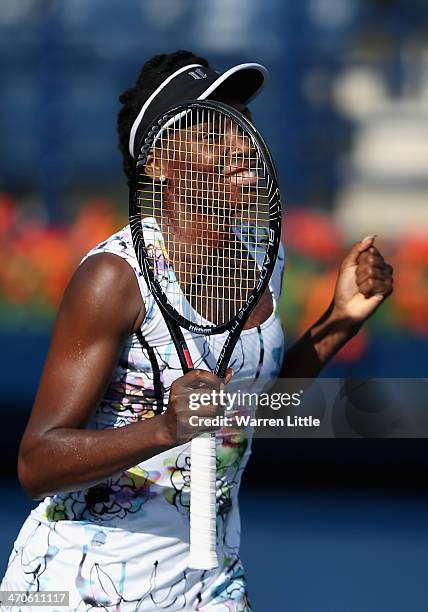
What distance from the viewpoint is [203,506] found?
5.17 feet

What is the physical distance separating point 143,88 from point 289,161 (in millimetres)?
2227

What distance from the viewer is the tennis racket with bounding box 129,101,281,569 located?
1.67 m

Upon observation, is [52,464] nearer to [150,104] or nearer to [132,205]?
[132,205]

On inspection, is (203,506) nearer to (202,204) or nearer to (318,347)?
(202,204)

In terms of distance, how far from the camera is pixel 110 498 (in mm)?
1733

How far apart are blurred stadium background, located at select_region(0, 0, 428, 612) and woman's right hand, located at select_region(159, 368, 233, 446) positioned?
8.37 feet

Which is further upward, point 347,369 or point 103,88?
point 103,88

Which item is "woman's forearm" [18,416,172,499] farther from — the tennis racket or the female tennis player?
the tennis racket

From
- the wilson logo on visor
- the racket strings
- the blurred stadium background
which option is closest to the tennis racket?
the racket strings

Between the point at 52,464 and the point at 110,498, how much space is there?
0.49ft

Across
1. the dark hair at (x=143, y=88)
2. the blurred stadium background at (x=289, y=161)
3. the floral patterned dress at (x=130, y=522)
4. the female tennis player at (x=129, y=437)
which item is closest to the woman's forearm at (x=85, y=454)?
the female tennis player at (x=129, y=437)

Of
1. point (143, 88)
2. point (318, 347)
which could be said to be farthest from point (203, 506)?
point (143, 88)

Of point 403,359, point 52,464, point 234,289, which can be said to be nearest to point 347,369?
point 403,359

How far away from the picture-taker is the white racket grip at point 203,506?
1.56 m
